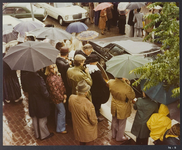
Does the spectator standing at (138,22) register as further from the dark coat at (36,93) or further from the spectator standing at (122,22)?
the dark coat at (36,93)

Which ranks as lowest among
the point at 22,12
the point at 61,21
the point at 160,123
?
the point at 160,123

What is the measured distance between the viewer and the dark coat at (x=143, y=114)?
489 cm

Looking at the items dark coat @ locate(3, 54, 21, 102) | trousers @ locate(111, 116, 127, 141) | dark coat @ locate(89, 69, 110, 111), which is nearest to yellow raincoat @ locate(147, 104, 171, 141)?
trousers @ locate(111, 116, 127, 141)

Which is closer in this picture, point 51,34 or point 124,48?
point 51,34

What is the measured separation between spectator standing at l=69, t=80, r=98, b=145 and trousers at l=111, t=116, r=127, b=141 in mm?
780

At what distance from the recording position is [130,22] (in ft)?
37.3

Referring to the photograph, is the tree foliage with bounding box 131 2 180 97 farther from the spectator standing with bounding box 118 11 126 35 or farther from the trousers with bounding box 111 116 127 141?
the spectator standing with bounding box 118 11 126 35

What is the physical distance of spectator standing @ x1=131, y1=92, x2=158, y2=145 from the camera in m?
4.89

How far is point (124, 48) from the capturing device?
26.1ft

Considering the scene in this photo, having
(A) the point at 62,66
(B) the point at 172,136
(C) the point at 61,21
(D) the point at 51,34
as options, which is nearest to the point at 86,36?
(D) the point at 51,34

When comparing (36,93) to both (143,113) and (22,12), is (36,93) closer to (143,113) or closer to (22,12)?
(143,113)

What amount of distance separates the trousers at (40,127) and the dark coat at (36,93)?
215 millimetres

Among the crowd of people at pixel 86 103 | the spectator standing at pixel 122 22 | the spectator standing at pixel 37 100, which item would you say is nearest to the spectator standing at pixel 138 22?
the spectator standing at pixel 122 22

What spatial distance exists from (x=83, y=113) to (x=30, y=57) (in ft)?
5.18
